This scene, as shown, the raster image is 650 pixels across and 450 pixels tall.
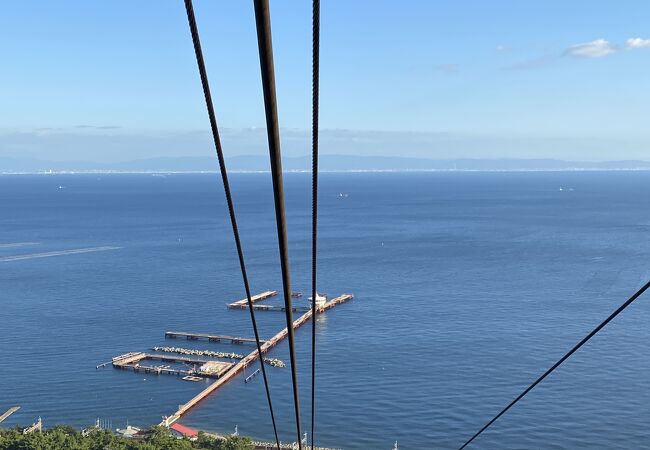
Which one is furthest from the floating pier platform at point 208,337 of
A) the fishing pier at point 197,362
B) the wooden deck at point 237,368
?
the wooden deck at point 237,368

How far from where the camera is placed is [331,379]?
35812 millimetres

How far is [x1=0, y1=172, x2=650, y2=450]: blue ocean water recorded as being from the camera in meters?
30.7

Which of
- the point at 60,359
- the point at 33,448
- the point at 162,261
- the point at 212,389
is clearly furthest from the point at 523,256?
the point at 33,448

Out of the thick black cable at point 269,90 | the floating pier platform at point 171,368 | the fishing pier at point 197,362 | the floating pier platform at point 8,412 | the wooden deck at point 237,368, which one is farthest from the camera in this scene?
the floating pier platform at point 171,368

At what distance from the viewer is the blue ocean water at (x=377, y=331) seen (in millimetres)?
30688

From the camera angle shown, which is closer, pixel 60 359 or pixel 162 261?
pixel 60 359

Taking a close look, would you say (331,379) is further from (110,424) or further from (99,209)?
(99,209)

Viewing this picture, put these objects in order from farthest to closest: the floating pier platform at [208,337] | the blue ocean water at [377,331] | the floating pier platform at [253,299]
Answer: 1. the floating pier platform at [253,299]
2. the floating pier platform at [208,337]
3. the blue ocean water at [377,331]

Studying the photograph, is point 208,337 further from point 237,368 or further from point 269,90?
point 269,90

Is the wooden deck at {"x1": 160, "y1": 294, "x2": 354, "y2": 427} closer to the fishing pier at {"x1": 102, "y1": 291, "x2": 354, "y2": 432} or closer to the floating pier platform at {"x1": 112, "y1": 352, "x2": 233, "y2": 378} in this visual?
the fishing pier at {"x1": 102, "y1": 291, "x2": 354, "y2": 432}

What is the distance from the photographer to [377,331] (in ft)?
146

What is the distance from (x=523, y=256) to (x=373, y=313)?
1217 inches

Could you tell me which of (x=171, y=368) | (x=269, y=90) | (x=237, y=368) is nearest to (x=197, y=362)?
(x=171, y=368)

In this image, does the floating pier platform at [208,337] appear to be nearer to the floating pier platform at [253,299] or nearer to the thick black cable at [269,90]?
the floating pier platform at [253,299]
